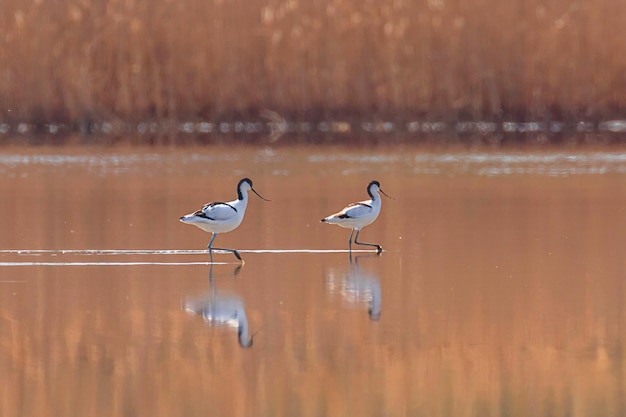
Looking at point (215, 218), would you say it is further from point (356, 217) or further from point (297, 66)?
point (297, 66)

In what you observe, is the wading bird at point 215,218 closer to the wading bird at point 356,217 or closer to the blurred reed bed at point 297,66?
the wading bird at point 356,217

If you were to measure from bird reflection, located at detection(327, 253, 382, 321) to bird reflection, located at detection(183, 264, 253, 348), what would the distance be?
57 cm

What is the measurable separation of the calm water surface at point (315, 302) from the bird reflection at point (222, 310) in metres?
0.02

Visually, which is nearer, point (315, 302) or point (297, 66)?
point (315, 302)

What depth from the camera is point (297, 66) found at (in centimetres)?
1716

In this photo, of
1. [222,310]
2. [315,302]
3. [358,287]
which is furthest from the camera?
[358,287]

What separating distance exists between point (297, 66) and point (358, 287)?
9.77 m

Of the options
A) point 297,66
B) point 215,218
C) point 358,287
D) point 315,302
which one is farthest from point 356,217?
point 297,66

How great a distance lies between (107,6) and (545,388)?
13209 millimetres

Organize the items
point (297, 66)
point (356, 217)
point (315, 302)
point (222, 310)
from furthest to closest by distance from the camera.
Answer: point (297, 66) < point (356, 217) < point (315, 302) < point (222, 310)

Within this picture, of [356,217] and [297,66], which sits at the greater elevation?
[297,66]

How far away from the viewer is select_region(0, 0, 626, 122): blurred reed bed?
56.1 feet

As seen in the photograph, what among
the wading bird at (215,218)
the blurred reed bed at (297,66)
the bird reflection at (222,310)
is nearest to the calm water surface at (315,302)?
the bird reflection at (222,310)

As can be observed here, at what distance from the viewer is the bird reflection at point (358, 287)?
279 inches
